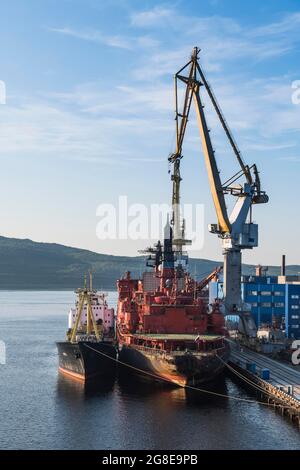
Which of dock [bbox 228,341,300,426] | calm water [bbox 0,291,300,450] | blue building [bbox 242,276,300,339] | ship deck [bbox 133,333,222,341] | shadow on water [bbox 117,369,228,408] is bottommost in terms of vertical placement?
calm water [bbox 0,291,300,450]

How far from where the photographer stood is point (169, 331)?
77312 millimetres

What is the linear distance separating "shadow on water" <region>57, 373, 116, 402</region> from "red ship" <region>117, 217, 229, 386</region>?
15.2 feet

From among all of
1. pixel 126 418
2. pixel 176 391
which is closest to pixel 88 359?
pixel 176 391

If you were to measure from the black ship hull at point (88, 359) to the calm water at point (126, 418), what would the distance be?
6.59 ft

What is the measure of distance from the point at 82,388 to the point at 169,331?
1372 cm

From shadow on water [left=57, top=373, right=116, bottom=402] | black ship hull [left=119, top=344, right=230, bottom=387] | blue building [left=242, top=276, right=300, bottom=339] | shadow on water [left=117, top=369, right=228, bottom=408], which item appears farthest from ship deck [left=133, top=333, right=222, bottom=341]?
blue building [left=242, top=276, right=300, bottom=339]

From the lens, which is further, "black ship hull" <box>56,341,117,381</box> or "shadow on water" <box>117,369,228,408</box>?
"black ship hull" <box>56,341,117,381</box>

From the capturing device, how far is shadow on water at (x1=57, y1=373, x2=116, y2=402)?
6531 centimetres

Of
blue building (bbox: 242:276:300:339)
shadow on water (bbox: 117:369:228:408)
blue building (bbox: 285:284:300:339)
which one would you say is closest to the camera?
shadow on water (bbox: 117:369:228:408)

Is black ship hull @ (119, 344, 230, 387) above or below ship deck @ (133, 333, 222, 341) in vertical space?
below

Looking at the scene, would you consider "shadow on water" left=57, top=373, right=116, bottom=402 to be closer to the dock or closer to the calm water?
the calm water

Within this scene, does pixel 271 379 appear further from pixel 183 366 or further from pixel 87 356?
pixel 87 356
